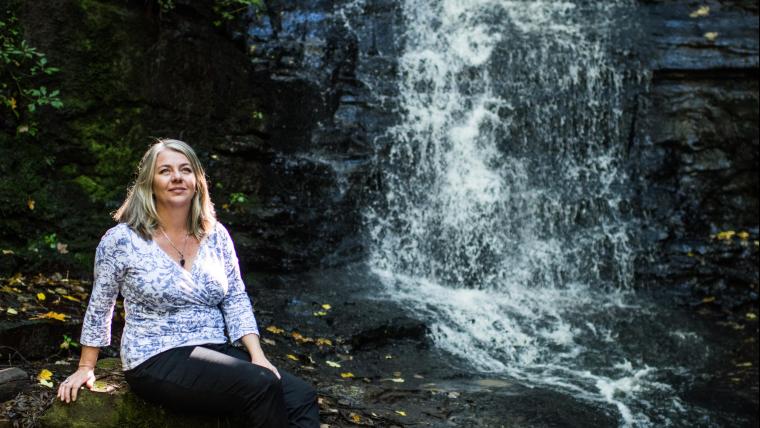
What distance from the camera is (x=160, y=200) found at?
3242 mm

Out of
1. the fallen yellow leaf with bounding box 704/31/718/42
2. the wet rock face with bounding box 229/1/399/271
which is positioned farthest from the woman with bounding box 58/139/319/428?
the fallen yellow leaf with bounding box 704/31/718/42

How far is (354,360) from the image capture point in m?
6.07

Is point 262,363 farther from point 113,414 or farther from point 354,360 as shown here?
point 354,360

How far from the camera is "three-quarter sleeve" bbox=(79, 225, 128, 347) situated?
3.09m

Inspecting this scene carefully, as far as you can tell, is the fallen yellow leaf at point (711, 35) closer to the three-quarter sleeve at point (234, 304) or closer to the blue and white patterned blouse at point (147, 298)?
the three-quarter sleeve at point (234, 304)

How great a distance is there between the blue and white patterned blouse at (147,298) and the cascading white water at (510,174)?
4270 millimetres

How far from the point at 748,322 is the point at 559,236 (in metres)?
2.45

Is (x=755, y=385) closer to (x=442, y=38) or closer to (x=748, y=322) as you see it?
(x=748, y=322)

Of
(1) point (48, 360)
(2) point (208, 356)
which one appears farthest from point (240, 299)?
(1) point (48, 360)

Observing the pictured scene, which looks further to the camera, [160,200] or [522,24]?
[522,24]

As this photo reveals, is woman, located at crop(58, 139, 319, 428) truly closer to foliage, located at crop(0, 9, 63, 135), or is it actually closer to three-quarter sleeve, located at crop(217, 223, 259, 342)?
three-quarter sleeve, located at crop(217, 223, 259, 342)

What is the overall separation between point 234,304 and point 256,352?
27 cm

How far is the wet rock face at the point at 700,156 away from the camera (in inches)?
359

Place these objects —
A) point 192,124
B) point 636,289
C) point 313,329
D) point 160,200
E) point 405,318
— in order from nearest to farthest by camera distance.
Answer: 1. point 160,200
2. point 313,329
3. point 405,318
4. point 192,124
5. point 636,289
